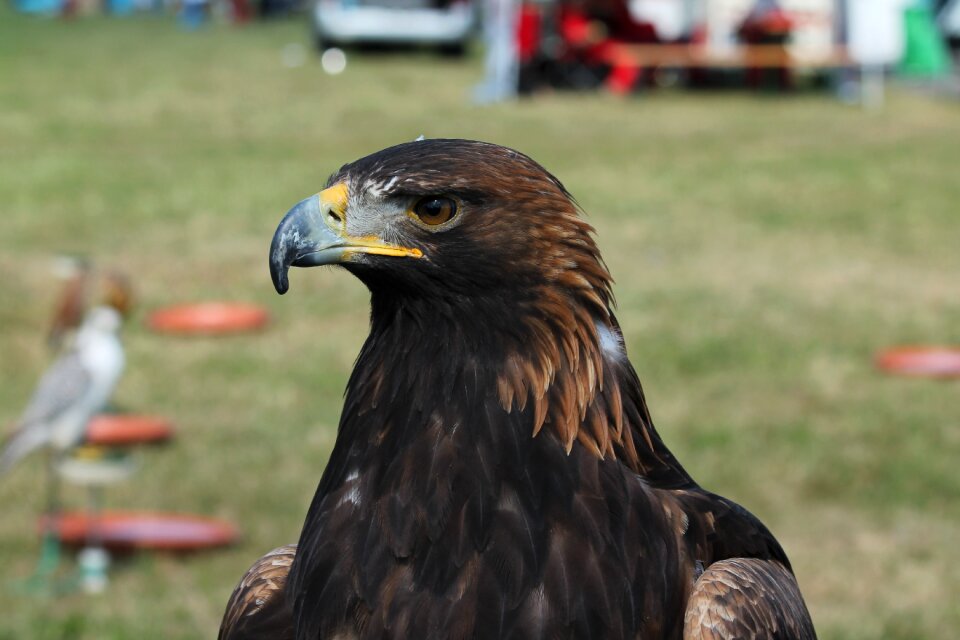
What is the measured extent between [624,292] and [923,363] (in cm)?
254

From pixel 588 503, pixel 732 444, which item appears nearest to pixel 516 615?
pixel 588 503

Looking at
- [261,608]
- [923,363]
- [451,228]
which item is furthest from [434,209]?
[923,363]

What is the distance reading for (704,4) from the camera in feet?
85.4

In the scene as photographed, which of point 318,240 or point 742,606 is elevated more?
point 318,240

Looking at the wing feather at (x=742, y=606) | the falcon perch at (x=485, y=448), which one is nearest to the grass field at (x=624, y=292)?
the wing feather at (x=742, y=606)

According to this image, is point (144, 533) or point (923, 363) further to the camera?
point (923, 363)

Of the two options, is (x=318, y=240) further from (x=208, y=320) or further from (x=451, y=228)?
(x=208, y=320)

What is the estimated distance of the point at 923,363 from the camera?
8.98 m

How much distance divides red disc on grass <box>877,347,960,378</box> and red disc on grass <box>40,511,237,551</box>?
4.43 m

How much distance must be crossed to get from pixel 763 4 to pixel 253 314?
16.0 meters

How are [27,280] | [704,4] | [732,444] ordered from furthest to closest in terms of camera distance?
[704,4], [27,280], [732,444]

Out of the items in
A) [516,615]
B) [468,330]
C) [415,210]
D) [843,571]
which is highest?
[415,210]

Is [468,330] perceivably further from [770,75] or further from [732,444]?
[770,75]

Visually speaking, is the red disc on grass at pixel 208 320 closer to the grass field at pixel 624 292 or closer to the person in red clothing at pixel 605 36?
the grass field at pixel 624 292
